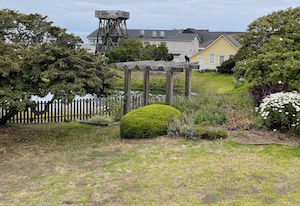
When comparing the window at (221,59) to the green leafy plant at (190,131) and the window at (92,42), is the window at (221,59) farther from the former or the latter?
the green leafy plant at (190,131)

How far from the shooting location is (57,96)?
888 centimetres

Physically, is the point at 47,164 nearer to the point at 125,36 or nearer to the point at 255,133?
the point at 255,133

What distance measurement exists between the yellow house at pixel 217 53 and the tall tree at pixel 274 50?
85.0 ft

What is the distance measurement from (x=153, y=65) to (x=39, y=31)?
4363 mm

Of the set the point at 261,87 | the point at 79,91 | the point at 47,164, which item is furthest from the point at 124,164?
the point at 261,87

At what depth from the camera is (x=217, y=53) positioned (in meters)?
43.6

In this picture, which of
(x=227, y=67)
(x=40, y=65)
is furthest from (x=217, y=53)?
(x=40, y=65)

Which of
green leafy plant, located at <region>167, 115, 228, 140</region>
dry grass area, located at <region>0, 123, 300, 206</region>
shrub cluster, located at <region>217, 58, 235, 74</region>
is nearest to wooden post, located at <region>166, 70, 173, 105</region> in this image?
green leafy plant, located at <region>167, 115, 228, 140</region>

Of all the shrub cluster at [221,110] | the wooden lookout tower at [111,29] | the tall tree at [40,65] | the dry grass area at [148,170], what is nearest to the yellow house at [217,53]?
the wooden lookout tower at [111,29]

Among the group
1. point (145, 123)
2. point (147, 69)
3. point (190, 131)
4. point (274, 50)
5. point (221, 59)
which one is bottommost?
point (190, 131)

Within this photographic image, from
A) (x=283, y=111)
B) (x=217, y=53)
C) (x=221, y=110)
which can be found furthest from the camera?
(x=217, y=53)

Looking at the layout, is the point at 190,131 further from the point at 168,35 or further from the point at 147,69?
the point at 168,35

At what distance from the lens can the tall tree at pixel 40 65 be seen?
872cm

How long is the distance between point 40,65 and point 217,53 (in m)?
36.2
